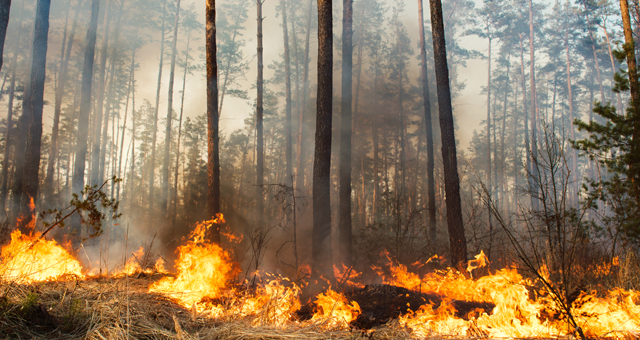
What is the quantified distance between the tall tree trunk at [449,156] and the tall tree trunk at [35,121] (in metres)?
11.5

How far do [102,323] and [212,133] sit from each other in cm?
654

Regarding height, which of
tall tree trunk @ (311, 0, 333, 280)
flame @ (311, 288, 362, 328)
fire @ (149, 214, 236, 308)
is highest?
tall tree trunk @ (311, 0, 333, 280)

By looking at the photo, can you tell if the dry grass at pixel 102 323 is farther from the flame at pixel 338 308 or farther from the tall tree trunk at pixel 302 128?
the tall tree trunk at pixel 302 128

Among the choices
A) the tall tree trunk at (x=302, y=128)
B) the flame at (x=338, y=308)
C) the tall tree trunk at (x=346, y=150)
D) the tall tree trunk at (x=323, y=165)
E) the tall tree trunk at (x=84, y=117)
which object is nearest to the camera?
the flame at (x=338, y=308)

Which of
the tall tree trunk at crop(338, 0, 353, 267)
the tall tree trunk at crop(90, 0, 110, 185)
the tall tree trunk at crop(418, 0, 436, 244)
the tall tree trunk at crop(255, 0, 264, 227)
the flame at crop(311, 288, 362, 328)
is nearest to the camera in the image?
the flame at crop(311, 288, 362, 328)

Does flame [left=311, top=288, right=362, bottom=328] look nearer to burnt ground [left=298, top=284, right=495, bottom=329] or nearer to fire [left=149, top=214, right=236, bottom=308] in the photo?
burnt ground [left=298, top=284, right=495, bottom=329]

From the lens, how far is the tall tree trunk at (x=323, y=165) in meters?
6.81

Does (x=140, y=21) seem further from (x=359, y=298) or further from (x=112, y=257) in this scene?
(x=359, y=298)

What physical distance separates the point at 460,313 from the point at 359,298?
5.47 feet

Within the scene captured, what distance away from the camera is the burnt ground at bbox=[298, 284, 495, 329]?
14.7 feet

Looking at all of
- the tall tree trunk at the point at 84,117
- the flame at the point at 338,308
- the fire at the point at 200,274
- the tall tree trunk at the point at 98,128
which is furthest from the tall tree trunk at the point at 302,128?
the flame at the point at 338,308

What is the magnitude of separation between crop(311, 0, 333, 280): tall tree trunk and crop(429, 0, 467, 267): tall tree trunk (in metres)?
2.94

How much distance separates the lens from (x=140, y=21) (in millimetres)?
22766

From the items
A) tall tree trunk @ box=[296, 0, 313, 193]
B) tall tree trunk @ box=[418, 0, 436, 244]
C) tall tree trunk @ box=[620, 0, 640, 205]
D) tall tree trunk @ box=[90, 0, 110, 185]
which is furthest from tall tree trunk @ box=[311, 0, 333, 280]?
tall tree trunk @ box=[90, 0, 110, 185]
